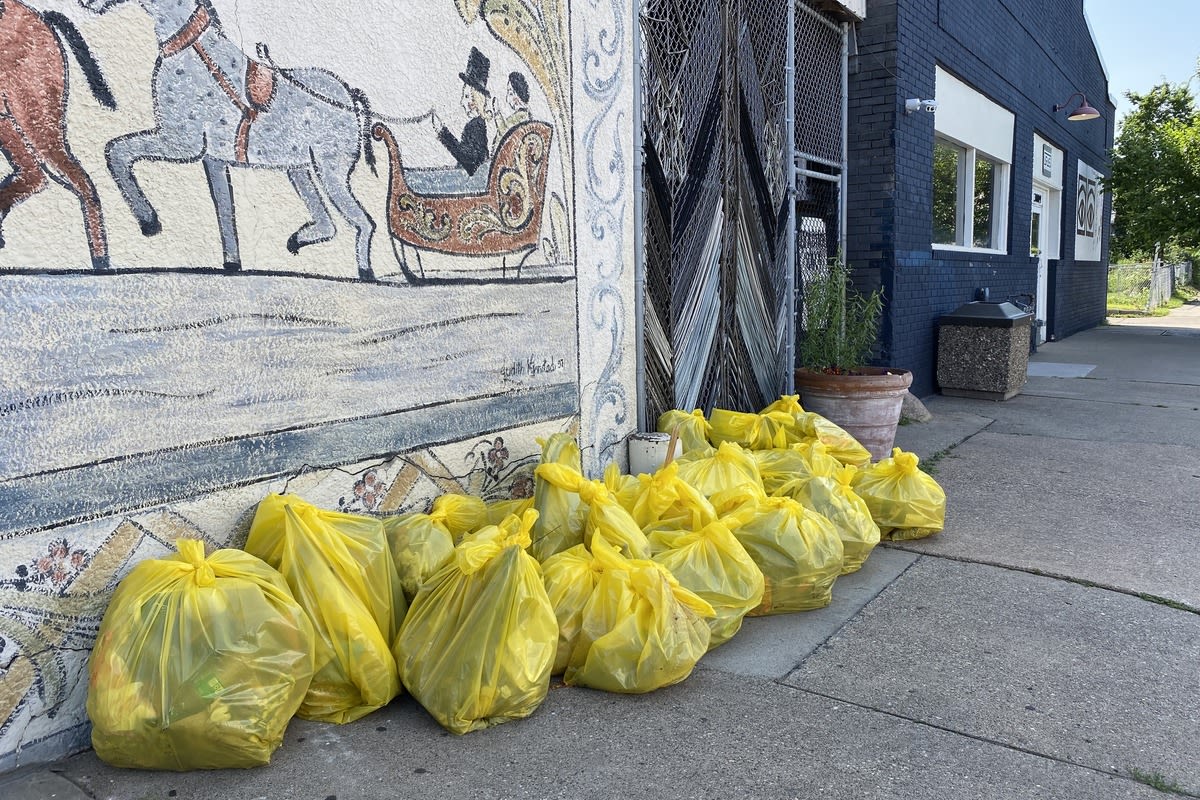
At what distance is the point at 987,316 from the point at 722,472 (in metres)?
5.70

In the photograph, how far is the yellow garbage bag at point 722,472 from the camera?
402 centimetres

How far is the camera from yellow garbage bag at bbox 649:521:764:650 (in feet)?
10.3

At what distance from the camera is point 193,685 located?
2.28 meters

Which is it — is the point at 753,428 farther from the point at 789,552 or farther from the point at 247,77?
the point at 247,77

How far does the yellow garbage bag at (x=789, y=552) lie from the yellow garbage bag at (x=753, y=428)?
53.4 inches

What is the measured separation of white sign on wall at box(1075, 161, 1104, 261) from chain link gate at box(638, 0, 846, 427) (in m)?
11.1

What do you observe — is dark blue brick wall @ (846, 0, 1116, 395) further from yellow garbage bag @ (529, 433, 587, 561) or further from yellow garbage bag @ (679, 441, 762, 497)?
yellow garbage bag @ (529, 433, 587, 561)

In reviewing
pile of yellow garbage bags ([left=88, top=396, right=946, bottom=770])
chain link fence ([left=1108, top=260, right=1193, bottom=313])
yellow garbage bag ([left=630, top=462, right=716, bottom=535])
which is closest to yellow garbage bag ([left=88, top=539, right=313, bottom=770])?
pile of yellow garbage bags ([left=88, top=396, right=946, bottom=770])

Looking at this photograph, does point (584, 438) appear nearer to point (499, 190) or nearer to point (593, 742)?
point (499, 190)

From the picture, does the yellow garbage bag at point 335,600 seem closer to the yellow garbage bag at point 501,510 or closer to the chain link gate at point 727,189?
the yellow garbage bag at point 501,510

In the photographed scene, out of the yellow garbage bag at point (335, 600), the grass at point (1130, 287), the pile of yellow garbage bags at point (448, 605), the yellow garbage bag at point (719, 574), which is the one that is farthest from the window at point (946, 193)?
the grass at point (1130, 287)

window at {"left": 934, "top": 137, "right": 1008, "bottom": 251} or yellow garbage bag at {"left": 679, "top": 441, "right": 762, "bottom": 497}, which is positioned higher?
window at {"left": 934, "top": 137, "right": 1008, "bottom": 251}

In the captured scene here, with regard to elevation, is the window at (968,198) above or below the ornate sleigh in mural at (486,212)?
above
